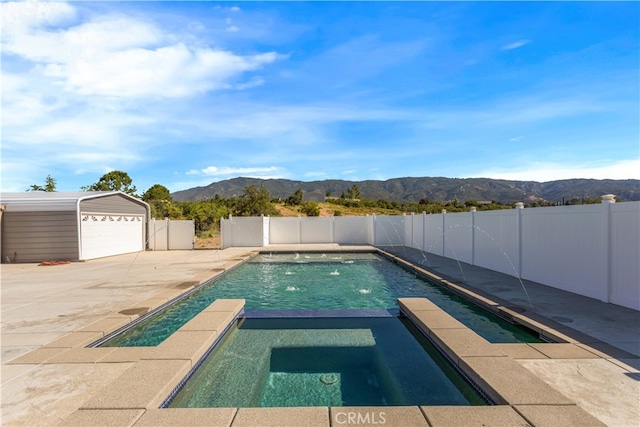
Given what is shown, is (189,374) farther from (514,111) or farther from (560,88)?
(514,111)

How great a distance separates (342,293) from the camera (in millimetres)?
7426

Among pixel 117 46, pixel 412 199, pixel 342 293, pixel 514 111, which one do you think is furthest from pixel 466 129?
pixel 412 199

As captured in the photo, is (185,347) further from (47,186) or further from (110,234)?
(47,186)

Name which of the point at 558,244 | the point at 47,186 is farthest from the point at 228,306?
the point at 47,186

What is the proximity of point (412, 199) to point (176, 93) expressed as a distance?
173 feet

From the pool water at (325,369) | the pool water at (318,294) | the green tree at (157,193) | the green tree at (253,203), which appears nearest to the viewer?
the pool water at (325,369)

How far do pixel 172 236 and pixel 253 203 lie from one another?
11867mm

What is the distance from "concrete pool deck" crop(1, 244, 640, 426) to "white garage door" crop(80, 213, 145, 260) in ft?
24.0

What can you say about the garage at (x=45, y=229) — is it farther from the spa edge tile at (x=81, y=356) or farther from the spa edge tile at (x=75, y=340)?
the spa edge tile at (x=81, y=356)

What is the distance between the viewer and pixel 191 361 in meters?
3.31

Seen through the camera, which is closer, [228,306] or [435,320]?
[435,320]

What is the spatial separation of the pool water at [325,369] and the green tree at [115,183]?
123 feet

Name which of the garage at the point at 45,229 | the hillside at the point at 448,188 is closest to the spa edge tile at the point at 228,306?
the garage at the point at 45,229

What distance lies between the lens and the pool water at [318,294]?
478 cm
